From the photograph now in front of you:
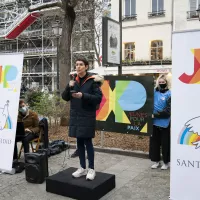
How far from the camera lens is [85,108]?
4336mm

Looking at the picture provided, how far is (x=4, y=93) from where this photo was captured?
5.34 meters

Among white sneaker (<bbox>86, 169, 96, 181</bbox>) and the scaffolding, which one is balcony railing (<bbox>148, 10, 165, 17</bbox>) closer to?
the scaffolding

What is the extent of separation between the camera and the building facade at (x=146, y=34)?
72.8ft

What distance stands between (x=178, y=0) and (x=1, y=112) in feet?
65.5

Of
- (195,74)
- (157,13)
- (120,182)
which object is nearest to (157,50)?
(157,13)

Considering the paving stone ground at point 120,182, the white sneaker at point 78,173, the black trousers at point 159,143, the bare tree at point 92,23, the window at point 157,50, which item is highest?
the bare tree at point 92,23

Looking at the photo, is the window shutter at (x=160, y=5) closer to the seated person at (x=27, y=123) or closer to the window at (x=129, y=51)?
the window at (x=129, y=51)

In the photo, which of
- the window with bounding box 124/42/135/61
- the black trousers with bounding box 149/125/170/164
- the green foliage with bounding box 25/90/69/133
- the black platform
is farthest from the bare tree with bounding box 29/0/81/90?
the window with bounding box 124/42/135/61

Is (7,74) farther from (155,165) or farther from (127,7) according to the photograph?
(127,7)

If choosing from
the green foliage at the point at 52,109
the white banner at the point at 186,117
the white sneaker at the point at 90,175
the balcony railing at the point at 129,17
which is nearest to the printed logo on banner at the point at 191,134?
the white banner at the point at 186,117

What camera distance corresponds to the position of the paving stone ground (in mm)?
4316

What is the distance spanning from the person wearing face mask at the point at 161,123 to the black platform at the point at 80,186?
1348 mm

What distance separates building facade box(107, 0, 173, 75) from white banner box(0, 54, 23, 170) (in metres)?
16.9

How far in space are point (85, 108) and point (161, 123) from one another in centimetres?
187
